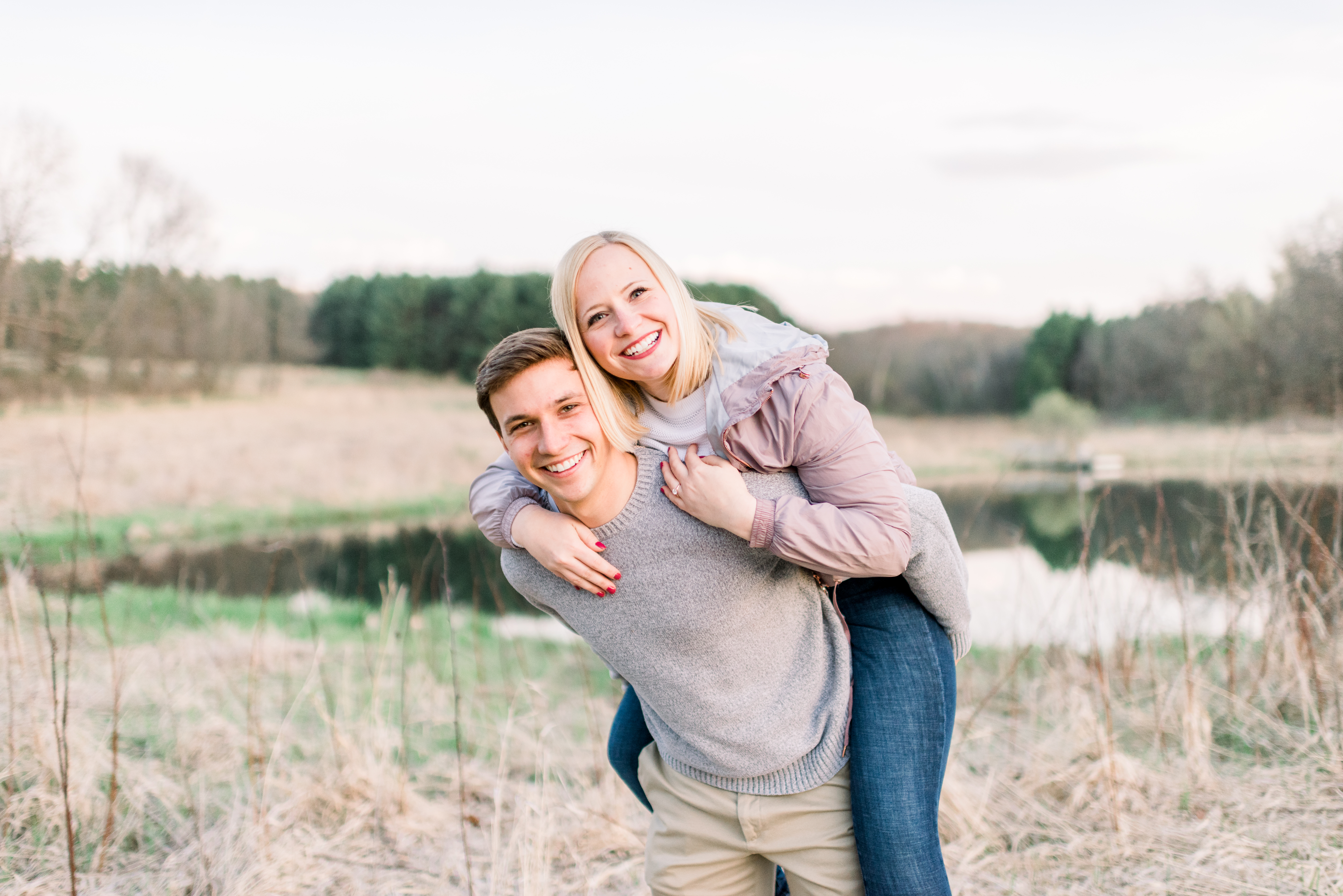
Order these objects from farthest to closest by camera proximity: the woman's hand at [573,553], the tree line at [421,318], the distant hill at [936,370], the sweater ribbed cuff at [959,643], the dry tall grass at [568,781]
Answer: the tree line at [421,318], the distant hill at [936,370], the dry tall grass at [568,781], the sweater ribbed cuff at [959,643], the woman's hand at [573,553]

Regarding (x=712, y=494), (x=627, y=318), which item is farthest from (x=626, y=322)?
(x=712, y=494)

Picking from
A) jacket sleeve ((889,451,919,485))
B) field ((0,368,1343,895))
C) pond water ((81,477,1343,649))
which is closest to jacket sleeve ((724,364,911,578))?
jacket sleeve ((889,451,919,485))

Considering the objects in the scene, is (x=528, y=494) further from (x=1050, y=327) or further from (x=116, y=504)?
(x=1050, y=327)

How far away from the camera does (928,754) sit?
1.52 m

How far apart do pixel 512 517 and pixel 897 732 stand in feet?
2.79

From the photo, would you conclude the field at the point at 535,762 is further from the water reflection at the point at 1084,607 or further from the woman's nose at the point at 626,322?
the woman's nose at the point at 626,322

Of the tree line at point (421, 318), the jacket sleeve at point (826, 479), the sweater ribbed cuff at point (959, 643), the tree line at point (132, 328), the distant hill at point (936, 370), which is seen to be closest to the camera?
the jacket sleeve at point (826, 479)

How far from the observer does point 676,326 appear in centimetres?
168

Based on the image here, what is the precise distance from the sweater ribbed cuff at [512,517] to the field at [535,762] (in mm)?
682

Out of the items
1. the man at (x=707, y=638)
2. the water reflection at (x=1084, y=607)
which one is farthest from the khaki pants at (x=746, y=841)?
the water reflection at (x=1084, y=607)

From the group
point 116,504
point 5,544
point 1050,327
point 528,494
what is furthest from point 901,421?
point 528,494

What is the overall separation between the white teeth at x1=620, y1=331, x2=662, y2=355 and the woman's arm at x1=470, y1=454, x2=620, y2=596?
13.8 inches

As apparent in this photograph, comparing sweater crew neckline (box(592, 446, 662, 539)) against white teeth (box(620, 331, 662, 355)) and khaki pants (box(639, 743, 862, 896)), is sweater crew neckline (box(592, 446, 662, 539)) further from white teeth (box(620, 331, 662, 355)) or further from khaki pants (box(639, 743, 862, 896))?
khaki pants (box(639, 743, 862, 896))

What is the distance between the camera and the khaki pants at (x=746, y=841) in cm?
154
